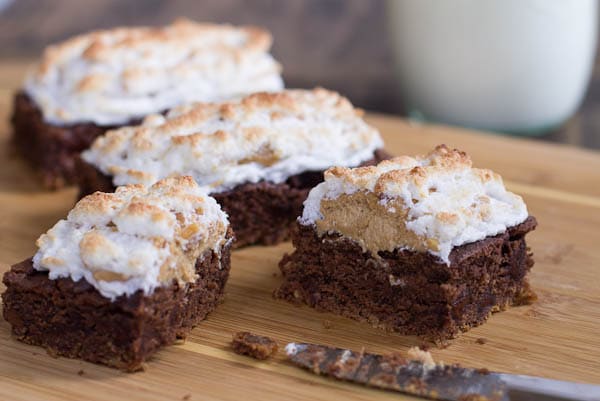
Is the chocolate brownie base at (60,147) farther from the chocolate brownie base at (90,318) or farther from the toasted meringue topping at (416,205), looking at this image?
the toasted meringue topping at (416,205)

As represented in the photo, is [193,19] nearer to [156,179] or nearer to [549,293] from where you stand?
[156,179]

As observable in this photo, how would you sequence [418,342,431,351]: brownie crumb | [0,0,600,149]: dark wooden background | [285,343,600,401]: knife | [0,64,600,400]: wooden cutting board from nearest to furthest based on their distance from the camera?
[285,343,600,401]: knife
[0,64,600,400]: wooden cutting board
[418,342,431,351]: brownie crumb
[0,0,600,149]: dark wooden background

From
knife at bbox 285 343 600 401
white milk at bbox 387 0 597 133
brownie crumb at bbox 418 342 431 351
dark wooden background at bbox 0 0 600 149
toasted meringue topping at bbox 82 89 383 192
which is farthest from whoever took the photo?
dark wooden background at bbox 0 0 600 149

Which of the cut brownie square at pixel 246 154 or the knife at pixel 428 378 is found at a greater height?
the cut brownie square at pixel 246 154

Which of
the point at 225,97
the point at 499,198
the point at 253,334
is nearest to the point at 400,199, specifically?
the point at 499,198

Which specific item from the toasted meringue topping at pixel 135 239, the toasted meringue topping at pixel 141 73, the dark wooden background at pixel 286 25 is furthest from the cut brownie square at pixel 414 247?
the dark wooden background at pixel 286 25

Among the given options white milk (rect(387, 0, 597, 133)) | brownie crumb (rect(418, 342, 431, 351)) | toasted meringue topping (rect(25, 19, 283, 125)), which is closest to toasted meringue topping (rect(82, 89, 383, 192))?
toasted meringue topping (rect(25, 19, 283, 125))

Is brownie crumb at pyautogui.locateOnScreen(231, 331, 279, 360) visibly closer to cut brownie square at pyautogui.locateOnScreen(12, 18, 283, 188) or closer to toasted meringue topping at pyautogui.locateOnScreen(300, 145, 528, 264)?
toasted meringue topping at pyautogui.locateOnScreen(300, 145, 528, 264)
